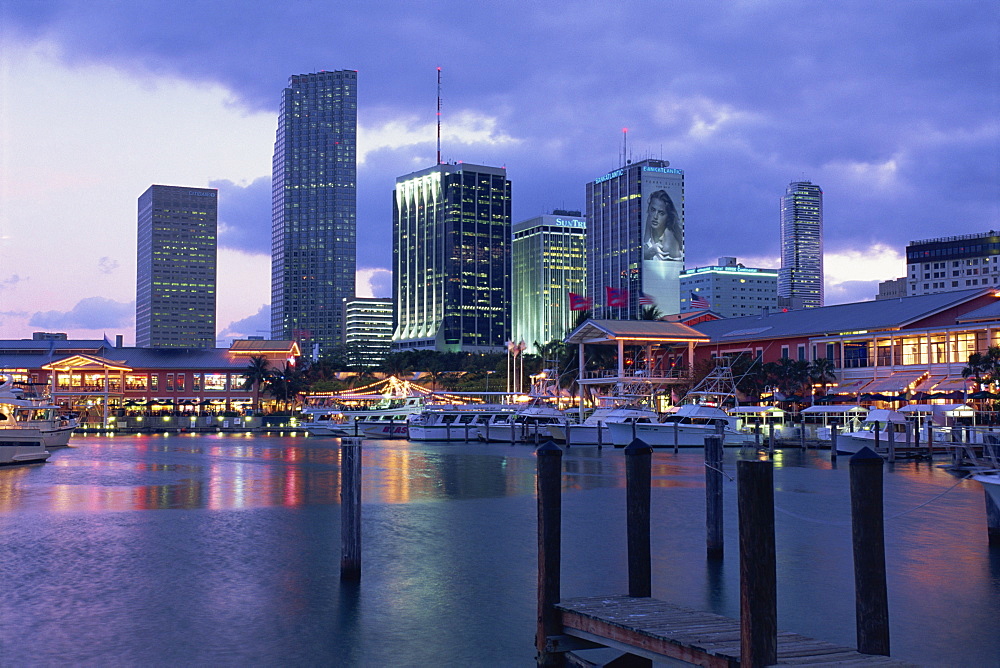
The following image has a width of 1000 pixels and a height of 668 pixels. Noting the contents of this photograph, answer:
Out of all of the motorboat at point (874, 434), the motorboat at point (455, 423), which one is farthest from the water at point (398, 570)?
the motorboat at point (455, 423)

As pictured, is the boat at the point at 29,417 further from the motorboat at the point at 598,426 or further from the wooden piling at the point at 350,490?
the wooden piling at the point at 350,490

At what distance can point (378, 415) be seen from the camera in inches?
4026

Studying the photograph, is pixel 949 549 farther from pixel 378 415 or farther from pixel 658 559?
pixel 378 415

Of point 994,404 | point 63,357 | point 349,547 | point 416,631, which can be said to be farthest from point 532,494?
point 63,357

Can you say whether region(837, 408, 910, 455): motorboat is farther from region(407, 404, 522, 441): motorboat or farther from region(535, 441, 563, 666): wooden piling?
region(535, 441, 563, 666): wooden piling

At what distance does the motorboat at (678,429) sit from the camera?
66.3 metres

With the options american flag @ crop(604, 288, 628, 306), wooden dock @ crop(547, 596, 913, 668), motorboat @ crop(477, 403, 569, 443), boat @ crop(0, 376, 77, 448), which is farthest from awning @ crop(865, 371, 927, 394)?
wooden dock @ crop(547, 596, 913, 668)

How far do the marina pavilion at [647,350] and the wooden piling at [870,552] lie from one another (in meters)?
67.9

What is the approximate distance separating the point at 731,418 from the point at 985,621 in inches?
2195

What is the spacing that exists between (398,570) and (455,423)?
65.3 meters

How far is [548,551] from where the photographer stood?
1334 cm

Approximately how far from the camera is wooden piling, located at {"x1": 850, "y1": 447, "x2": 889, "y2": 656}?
11.4 metres

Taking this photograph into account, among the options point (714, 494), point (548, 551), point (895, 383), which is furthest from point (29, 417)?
point (895, 383)

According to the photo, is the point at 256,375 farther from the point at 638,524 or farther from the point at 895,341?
the point at 638,524
